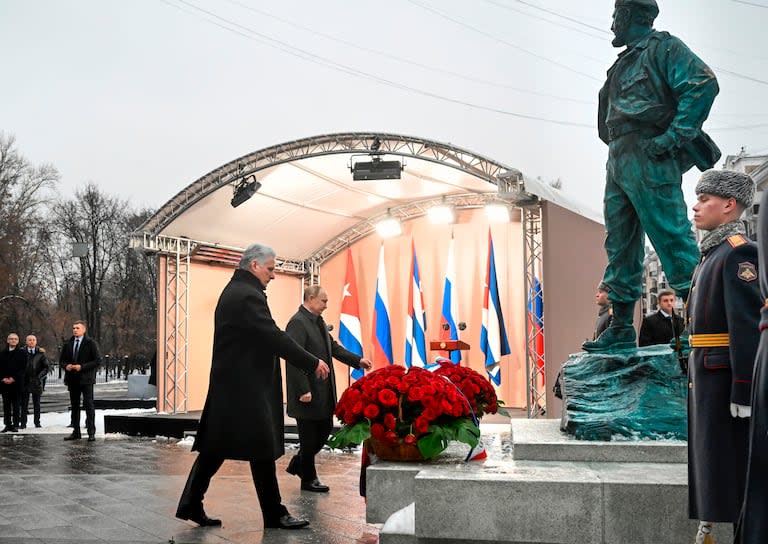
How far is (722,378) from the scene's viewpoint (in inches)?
112

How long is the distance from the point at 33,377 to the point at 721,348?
11.9m

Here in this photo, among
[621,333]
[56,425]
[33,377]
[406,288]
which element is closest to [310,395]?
[621,333]

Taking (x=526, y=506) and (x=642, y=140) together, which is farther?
(x=642, y=140)

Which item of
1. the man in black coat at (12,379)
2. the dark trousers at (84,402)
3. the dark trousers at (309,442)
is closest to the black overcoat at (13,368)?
the man in black coat at (12,379)

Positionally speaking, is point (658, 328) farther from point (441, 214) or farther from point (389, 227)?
point (389, 227)

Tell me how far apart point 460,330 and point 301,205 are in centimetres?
379

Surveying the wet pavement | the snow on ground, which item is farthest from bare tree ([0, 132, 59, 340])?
the wet pavement

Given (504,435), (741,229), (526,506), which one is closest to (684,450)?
(526,506)

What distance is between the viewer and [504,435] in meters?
5.73

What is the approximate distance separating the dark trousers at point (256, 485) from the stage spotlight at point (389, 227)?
1110 centimetres

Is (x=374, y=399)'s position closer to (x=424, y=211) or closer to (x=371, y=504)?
(x=371, y=504)

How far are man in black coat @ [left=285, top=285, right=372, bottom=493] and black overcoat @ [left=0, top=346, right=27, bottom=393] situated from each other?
7146mm

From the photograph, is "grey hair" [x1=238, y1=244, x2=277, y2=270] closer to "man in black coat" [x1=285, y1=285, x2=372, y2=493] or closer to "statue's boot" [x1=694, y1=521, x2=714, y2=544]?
"man in black coat" [x1=285, y1=285, x2=372, y2=493]

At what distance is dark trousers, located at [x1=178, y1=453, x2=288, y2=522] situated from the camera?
4344 mm
